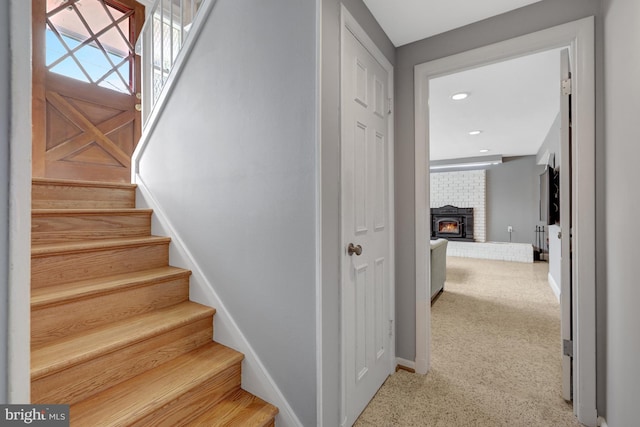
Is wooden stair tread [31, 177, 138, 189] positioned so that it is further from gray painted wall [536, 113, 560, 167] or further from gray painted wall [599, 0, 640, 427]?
gray painted wall [536, 113, 560, 167]

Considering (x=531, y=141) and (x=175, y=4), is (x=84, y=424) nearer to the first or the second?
(x=175, y=4)

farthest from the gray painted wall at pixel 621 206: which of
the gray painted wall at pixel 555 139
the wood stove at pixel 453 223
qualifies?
the wood stove at pixel 453 223

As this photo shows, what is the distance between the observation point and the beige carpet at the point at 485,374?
1.61m

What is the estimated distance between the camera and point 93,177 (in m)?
2.79

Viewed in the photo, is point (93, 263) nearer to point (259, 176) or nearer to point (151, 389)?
→ point (151, 389)

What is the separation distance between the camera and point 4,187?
581mm

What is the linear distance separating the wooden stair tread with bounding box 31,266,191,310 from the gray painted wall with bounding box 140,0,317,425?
23 cm

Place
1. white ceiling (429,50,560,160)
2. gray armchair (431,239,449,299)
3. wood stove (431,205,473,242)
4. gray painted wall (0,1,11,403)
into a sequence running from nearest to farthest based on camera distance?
gray painted wall (0,1,11,403)
white ceiling (429,50,560,160)
gray armchair (431,239,449,299)
wood stove (431,205,473,242)

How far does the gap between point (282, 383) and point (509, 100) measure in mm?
3729

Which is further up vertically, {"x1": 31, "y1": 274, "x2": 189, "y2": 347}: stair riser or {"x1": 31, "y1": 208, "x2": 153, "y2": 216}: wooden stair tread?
{"x1": 31, "y1": 208, "x2": 153, "y2": 216}: wooden stair tread

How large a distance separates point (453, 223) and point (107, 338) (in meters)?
8.06

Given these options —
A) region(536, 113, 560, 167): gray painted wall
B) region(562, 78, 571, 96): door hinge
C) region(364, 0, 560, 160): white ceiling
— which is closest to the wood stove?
region(364, 0, 560, 160): white ceiling

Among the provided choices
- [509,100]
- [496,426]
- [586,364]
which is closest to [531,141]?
[509,100]

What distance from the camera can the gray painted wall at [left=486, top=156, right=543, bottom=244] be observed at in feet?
23.3
